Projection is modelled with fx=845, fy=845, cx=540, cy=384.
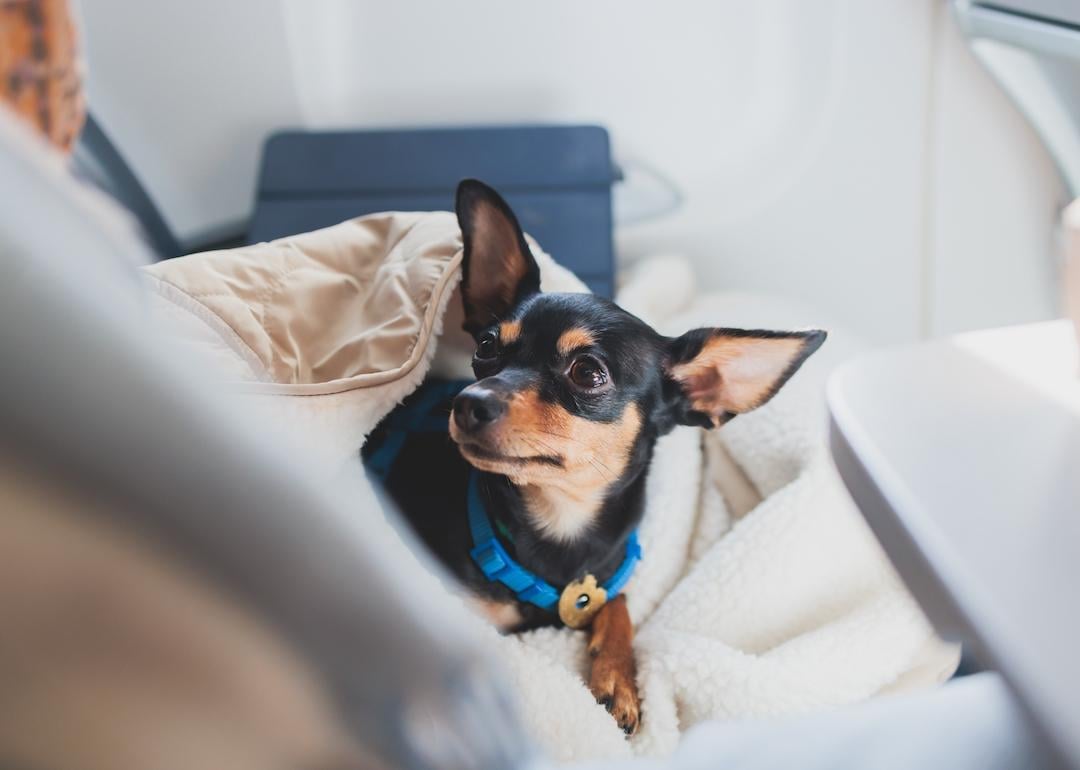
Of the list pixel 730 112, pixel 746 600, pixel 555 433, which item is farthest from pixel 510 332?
pixel 730 112

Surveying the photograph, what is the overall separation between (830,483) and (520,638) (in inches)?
19.7

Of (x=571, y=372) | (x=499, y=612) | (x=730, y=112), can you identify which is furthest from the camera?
(x=730, y=112)

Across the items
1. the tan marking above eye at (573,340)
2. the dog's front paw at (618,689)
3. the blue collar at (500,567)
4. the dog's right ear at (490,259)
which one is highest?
the dog's right ear at (490,259)

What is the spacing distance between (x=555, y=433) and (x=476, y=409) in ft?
0.37

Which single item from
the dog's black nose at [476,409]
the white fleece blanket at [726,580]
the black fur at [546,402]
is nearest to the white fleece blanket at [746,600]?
the white fleece blanket at [726,580]

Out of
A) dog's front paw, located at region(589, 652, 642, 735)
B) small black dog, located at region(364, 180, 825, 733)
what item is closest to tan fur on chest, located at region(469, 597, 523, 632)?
small black dog, located at region(364, 180, 825, 733)

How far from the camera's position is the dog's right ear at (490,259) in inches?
38.9

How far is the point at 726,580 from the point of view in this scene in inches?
45.1

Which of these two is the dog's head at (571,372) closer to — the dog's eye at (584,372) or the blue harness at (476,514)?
the dog's eye at (584,372)

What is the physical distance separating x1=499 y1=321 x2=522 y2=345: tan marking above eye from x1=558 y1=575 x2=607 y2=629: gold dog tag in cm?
33

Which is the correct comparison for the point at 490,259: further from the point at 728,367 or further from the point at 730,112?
the point at 730,112

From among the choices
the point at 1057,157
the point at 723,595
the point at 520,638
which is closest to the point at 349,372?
the point at 520,638

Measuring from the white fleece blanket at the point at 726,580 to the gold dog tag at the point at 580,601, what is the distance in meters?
0.03

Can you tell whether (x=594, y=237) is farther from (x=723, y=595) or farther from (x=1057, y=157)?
(x=1057, y=157)
